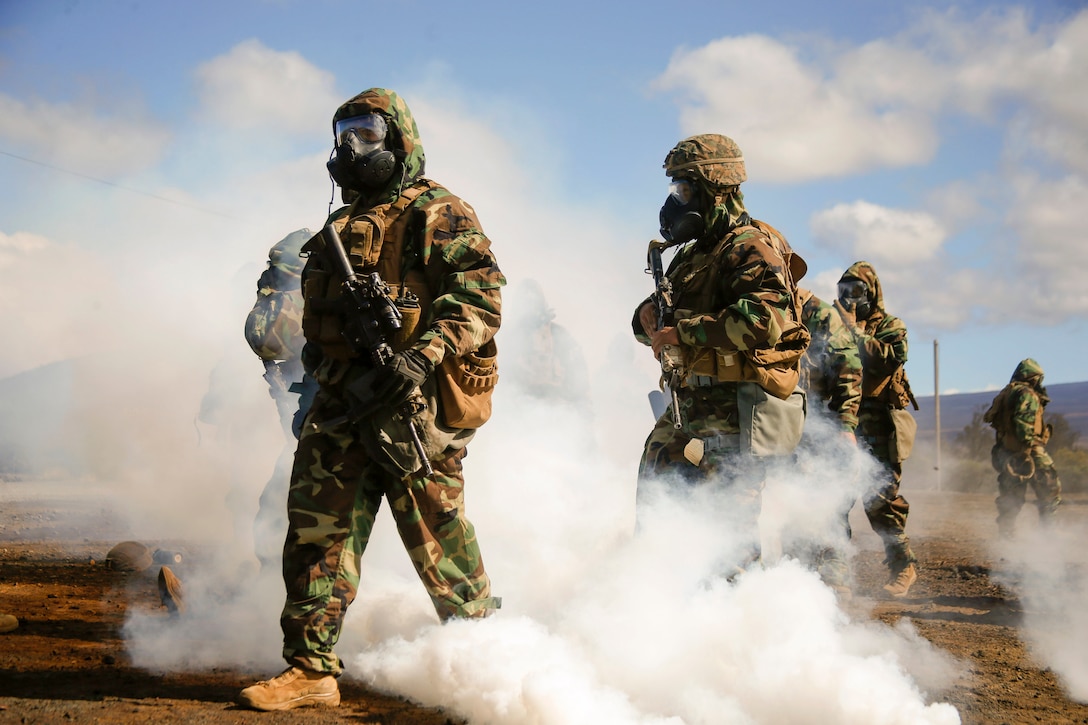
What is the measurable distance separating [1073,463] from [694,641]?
24.6 m

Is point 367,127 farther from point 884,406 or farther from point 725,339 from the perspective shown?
point 884,406

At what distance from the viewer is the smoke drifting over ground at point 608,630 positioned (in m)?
3.33

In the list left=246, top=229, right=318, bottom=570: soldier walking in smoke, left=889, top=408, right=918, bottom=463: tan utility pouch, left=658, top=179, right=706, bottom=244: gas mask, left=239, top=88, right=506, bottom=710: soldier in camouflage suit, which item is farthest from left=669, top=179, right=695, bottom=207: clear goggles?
left=889, top=408, right=918, bottom=463: tan utility pouch

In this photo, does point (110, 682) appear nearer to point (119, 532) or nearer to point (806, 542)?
point (806, 542)

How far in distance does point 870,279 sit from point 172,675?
20.3 feet

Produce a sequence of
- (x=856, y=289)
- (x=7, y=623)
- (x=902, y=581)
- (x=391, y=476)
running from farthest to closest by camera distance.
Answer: (x=856, y=289) < (x=902, y=581) < (x=7, y=623) < (x=391, y=476)

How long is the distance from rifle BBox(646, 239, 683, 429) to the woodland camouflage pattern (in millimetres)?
991

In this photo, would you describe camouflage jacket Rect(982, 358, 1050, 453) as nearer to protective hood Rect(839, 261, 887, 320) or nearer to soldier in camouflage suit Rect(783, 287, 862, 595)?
protective hood Rect(839, 261, 887, 320)

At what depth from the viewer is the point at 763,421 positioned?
445 cm

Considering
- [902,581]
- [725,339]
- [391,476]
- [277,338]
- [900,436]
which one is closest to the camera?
[391,476]

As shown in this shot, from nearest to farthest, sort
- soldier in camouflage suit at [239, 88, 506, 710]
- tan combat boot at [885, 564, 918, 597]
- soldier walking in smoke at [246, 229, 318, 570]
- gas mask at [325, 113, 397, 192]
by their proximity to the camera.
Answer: soldier in camouflage suit at [239, 88, 506, 710]
gas mask at [325, 113, 397, 192]
soldier walking in smoke at [246, 229, 318, 570]
tan combat boot at [885, 564, 918, 597]

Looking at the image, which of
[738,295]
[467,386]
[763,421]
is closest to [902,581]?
[763,421]

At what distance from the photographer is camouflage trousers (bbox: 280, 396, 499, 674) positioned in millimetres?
3586

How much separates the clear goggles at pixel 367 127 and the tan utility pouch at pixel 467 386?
0.86 metres
